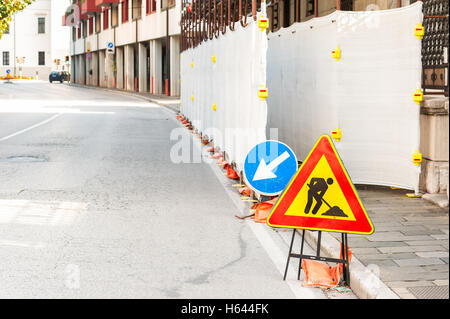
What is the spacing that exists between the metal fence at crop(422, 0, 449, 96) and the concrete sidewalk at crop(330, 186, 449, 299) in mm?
1505

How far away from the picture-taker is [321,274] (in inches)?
222

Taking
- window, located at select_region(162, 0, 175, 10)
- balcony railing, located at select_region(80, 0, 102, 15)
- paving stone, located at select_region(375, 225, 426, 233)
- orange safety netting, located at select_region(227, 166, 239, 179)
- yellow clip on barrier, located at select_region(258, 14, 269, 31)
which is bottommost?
paving stone, located at select_region(375, 225, 426, 233)

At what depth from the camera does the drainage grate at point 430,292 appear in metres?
4.90

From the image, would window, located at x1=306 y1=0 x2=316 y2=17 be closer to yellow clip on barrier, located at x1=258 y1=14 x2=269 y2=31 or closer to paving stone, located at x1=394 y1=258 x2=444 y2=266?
yellow clip on barrier, located at x1=258 y1=14 x2=269 y2=31

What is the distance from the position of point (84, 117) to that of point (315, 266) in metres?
21.0

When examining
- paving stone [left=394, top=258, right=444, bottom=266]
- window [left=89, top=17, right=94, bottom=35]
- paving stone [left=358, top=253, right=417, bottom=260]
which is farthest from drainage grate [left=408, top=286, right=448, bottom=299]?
window [left=89, top=17, right=94, bottom=35]

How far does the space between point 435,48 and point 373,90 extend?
36.5 inches

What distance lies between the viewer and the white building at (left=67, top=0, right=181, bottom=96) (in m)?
44.8

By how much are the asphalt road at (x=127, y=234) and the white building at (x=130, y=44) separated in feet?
101

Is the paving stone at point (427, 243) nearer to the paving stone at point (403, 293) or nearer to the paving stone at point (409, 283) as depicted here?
the paving stone at point (409, 283)

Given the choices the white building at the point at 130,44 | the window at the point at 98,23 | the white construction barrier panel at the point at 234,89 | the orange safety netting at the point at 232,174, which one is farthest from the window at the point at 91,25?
the orange safety netting at the point at 232,174

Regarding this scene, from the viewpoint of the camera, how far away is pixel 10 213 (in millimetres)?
8320

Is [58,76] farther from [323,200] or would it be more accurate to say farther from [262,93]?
[323,200]

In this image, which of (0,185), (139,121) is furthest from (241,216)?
(139,121)
